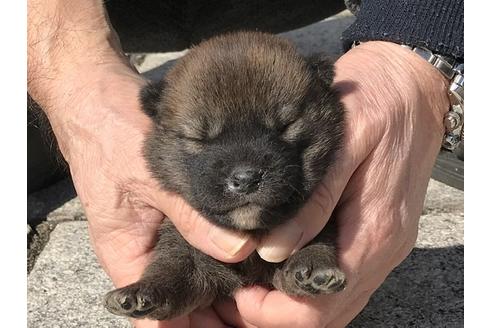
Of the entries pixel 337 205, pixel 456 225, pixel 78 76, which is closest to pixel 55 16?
pixel 78 76

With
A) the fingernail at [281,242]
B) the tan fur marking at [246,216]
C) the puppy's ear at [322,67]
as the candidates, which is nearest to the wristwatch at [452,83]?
the puppy's ear at [322,67]

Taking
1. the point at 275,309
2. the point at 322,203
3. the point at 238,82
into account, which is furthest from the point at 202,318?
the point at 238,82

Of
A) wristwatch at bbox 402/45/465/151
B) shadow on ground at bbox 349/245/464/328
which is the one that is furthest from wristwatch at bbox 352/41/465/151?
shadow on ground at bbox 349/245/464/328

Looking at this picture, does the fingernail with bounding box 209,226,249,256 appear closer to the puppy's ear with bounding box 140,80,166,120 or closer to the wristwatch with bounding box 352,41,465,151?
the puppy's ear with bounding box 140,80,166,120

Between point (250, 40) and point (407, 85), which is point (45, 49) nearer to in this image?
point (250, 40)

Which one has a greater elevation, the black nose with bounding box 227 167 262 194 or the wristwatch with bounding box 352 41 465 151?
the wristwatch with bounding box 352 41 465 151

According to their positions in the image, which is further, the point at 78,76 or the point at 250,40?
the point at 78,76
